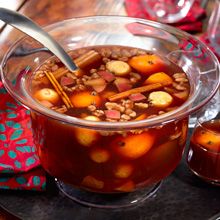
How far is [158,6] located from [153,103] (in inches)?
30.9

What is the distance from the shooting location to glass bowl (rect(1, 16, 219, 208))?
0.83 metres

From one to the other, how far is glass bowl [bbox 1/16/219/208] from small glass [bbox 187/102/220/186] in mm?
81

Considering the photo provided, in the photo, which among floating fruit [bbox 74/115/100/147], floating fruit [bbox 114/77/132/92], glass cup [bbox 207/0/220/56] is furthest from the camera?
glass cup [bbox 207/0/220/56]

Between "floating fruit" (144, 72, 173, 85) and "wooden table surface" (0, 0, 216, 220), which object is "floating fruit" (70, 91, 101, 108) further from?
"wooden table surface" (0, 0, 216, 220)

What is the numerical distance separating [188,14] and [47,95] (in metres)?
0.77

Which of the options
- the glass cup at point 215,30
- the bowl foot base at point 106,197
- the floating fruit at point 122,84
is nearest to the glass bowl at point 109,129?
the bowl foot base at point 106,197

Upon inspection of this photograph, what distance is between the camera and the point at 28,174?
0.97 meters

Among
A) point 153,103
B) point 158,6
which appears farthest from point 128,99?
point 158,6

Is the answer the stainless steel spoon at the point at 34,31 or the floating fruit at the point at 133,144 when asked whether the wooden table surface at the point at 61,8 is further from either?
the floating fruit at the point at 133,144

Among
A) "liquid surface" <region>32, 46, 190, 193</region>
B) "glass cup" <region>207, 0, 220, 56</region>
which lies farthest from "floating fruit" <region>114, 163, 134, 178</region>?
"glass cup" <region>207, 0, 220, 56</region>

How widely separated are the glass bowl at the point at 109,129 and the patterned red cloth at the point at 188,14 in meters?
0.45

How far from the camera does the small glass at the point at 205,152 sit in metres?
1.00

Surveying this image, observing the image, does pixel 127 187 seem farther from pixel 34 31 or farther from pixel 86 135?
pixel 34 31

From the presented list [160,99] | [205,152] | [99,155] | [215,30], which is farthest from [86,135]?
[215,30]
